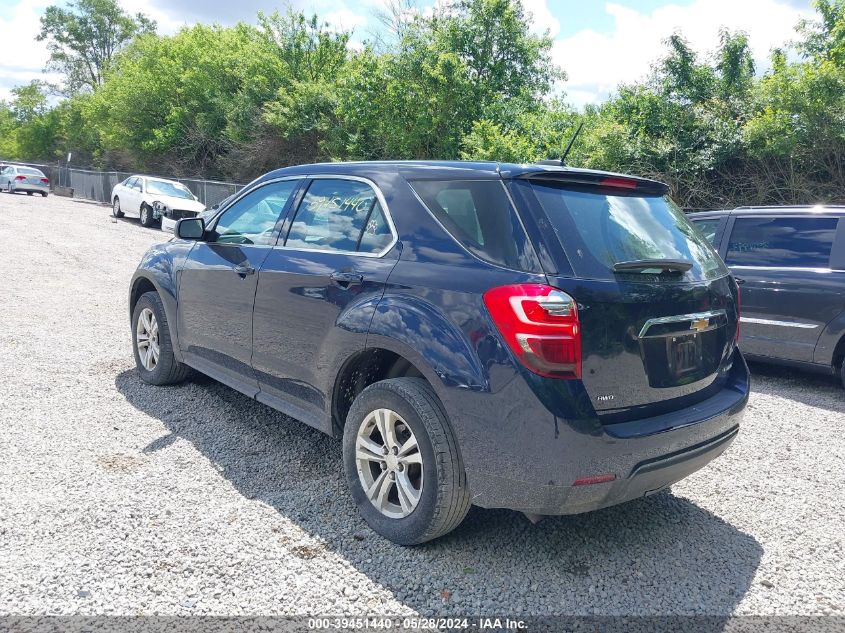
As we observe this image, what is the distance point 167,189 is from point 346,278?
69.0 ft

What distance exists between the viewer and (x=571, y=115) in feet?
65.3

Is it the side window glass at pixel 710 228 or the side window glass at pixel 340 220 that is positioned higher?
the side window glass at pixel 340 220

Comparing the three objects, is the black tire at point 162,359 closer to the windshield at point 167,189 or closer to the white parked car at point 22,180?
the windshield at point 167,189

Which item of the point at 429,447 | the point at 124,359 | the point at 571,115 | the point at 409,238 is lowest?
the point at 124,359

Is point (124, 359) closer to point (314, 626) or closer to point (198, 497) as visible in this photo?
point (198, 497)

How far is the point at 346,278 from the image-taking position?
11.1ft

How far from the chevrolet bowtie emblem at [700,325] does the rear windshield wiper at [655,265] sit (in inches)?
9.7

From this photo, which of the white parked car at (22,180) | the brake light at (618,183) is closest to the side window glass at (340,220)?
the brake light at (618,183)

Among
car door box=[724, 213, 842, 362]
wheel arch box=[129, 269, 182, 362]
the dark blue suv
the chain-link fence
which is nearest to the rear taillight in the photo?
the dark blue suv

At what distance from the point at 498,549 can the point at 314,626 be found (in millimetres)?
994

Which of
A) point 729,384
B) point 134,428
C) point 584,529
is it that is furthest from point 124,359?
point 729,384

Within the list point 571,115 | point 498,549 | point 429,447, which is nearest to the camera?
point 429,447

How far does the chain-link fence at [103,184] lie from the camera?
26158mm

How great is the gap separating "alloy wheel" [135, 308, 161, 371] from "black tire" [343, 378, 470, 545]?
2.75 metres
